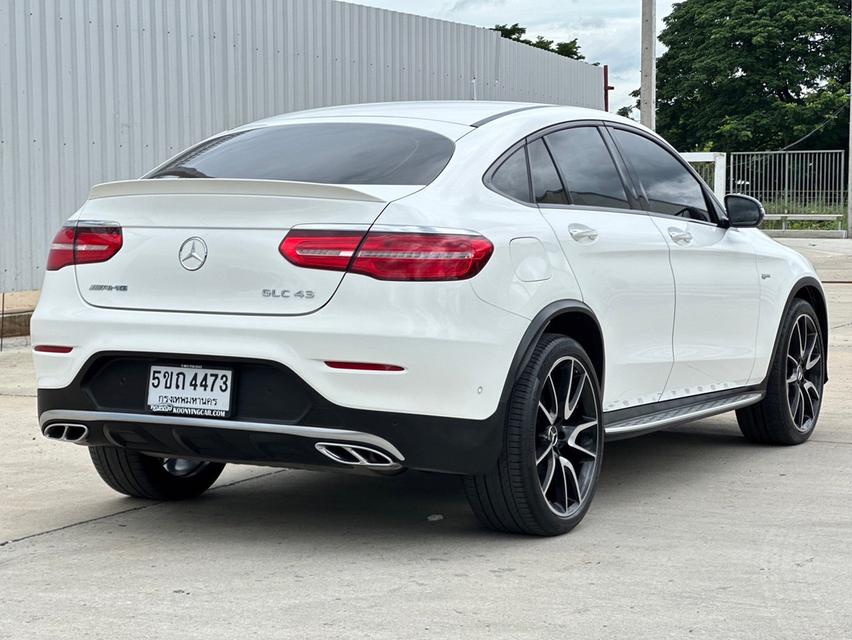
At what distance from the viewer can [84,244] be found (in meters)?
5.12

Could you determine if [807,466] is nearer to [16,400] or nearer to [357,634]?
[357,634]

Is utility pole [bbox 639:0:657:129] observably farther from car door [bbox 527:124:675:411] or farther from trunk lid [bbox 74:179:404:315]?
trunk lid [bbox 74:179:404:315]

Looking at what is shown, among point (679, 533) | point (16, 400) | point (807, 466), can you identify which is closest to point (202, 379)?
point (679, 533)

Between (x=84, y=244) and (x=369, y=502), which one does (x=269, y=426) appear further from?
(x=369, y=502)

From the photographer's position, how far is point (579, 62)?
79.7 feet

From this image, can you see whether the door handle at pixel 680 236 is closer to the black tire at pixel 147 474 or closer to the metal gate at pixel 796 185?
the black tire at pixel 147 474

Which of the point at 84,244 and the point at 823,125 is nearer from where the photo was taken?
the point at 84,244

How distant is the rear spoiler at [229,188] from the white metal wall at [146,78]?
770cm

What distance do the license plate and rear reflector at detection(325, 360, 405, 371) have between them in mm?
379

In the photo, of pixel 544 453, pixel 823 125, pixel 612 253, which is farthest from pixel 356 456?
pixel 823 125

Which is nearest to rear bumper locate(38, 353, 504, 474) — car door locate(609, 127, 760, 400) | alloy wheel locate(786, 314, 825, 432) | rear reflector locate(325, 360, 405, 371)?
rear reflector locate(325, 360, 405, 371)

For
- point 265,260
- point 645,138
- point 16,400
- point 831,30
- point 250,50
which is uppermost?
point 831,30

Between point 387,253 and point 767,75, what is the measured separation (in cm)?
5296

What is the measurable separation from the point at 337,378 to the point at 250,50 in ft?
35.7
